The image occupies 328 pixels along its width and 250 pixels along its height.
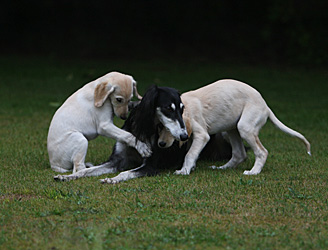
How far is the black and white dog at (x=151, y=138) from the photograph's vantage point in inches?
225

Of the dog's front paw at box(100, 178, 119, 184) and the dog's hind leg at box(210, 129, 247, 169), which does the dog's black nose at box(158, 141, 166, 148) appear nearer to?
the dog's front paw at box(100, 178, 119, 184)

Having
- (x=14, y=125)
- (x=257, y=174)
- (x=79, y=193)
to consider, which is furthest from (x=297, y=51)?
(x=79, y=193)

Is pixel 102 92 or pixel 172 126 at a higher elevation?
pixel 102 92

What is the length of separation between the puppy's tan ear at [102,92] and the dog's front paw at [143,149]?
24.6 inches

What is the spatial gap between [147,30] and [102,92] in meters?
16.1

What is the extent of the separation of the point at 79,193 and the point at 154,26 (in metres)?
17.6

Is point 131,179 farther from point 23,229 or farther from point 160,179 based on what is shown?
point 23,229

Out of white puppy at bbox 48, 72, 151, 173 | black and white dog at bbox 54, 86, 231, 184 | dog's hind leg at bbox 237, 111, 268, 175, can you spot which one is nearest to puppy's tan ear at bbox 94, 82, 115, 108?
white puppy at bbox 48, 72, 151, 173

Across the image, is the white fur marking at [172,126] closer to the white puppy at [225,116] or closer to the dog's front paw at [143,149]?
the white puppy at [225,116]

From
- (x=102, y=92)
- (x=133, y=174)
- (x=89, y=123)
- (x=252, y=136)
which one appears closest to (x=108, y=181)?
(x=133, y=174)

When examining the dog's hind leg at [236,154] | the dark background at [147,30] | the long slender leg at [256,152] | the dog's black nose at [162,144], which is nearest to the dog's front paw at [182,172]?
the dog's black nose at [162,144]

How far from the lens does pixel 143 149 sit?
6035 mm

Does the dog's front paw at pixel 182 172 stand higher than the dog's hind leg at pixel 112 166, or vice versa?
the dog's front paw at pixel 182 172

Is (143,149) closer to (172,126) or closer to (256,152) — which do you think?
(172,126)
